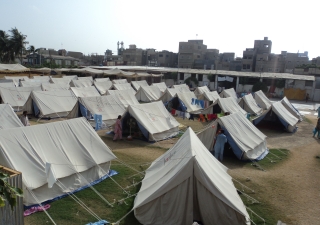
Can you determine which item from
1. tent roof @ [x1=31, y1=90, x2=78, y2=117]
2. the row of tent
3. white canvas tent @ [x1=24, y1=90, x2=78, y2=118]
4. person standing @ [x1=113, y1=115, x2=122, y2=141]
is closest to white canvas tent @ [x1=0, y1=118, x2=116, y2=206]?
the row of tent

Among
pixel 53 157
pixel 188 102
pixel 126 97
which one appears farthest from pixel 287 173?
pixel 126 97

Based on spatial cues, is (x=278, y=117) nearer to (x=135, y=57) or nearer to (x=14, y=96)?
Result: (x=14, y=96)

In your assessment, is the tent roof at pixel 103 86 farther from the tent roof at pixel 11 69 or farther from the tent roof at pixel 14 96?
the tent roof at pixel 11 69

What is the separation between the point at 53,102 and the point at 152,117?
7387mm

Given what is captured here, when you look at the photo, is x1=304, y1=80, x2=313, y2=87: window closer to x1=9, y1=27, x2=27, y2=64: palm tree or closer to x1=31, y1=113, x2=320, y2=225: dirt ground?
x1=31, y1=113, x2=320, y2=225: dirt ground

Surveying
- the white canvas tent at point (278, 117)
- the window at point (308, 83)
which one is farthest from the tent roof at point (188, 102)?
the window at point (308, 83)

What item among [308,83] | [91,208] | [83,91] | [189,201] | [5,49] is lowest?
[91,208]

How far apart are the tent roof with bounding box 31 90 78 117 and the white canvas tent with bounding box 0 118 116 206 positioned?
8973 millimetres

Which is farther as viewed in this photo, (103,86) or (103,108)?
(103,86)

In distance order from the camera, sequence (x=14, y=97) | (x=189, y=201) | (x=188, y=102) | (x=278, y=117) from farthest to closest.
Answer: (x=188, y=102) < (x=14, y=97) < (x=278, y=117) < (x=189, y=201)

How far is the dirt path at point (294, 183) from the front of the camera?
708 centimetres

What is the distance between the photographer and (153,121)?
1330 centimetres

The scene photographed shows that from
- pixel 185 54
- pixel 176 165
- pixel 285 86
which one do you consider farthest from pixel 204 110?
pixel 185 54

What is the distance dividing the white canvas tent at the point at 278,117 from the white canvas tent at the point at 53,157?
10709 millimetres
